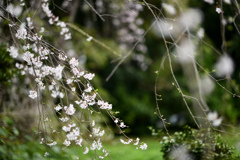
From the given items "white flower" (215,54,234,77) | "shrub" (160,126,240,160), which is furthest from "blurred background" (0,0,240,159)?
"shrub" (160,126,240,160)

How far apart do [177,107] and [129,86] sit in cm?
174

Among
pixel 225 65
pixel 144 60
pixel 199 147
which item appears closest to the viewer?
pixel 199 147

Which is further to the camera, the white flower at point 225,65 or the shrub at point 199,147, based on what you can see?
the white flower at point 225,65

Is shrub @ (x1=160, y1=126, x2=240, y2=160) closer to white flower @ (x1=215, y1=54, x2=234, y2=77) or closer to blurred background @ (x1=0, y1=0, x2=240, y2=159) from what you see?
white flower @ (x1=215, y1=54, x2=234, y2=77)

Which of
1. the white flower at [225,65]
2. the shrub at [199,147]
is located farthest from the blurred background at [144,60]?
the shrub at [199,147]

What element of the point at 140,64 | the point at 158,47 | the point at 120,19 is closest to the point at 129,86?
the point at 140,64

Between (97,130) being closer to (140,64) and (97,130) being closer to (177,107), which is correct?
(177,107)

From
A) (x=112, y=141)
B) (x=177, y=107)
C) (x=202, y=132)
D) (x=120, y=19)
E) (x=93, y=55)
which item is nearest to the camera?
(x=202, y=132)

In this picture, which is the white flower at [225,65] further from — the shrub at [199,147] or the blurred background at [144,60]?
the shrub at [199,147]

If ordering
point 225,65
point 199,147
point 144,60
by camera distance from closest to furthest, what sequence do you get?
point 199,147
point 225,65
point 144,60

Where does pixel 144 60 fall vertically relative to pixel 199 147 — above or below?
above

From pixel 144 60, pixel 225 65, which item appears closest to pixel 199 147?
pixel 225 65

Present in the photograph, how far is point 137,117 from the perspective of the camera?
8.57 meters

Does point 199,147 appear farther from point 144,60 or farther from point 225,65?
point 144,60
